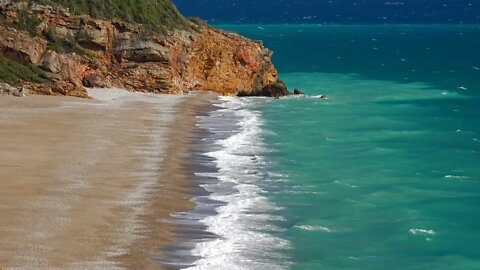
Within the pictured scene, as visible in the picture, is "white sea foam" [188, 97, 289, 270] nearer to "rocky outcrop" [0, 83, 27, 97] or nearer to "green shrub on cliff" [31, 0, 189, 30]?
"rocky outcrop" [0, 83, 27, 97]

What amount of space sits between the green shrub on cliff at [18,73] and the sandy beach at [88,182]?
307 centimetres

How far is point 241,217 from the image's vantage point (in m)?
27.6

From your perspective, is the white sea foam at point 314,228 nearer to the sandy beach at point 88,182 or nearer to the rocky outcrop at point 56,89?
the sandy beach at point 88,182

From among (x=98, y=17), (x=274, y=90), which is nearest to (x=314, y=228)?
(x=98, y=17)

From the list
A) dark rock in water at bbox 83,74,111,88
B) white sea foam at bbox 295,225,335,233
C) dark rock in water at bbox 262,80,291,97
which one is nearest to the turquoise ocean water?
white sea foam at bbox 295,225,335,233

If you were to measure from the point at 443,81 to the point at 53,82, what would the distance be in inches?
1696

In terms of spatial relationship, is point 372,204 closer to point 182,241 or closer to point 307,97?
point 182,241

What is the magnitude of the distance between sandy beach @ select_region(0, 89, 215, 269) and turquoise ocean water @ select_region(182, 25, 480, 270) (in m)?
1.90

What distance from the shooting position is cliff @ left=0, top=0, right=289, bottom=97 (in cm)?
5534

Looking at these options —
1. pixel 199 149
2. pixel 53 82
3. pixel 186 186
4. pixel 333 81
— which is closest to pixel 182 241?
pixel 186 186

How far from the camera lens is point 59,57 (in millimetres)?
56000

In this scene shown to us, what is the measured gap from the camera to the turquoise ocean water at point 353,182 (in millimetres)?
24625

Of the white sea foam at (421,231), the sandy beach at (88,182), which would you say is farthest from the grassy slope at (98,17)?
the white sea foam at (421,231)

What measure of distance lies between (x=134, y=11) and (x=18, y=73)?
1261 centimetres
